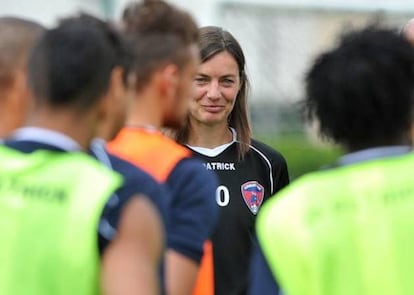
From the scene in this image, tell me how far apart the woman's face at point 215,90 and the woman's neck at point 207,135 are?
3cm

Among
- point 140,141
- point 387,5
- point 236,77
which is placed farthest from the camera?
point 387,5

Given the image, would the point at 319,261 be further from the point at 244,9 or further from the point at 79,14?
the point at 244,9

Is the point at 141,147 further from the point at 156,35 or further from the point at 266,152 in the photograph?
the point at 266,152

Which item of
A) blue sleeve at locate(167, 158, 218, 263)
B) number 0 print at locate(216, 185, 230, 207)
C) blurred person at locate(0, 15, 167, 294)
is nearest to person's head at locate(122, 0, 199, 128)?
blue sleeve at locate(167, 158, 218, 263)

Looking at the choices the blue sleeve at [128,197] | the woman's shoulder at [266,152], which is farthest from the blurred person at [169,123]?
the woman's shoulder at [266,152]

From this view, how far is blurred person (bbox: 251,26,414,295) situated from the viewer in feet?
12.0

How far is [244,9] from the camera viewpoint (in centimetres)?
1563

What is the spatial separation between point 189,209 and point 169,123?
12.5 inches

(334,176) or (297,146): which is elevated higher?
(334,176)

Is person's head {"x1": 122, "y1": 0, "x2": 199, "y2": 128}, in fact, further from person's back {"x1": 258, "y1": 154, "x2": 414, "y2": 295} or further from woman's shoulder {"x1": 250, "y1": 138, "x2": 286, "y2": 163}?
woman's shoulder {"x1": 250, "y1": 138, "x2": 286, "y2": 163}

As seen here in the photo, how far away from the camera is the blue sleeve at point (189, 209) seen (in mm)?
4469

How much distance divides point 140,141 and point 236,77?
2161 millimetres

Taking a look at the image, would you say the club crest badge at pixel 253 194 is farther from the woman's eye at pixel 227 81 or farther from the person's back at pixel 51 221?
the person's back at pixel 51 221

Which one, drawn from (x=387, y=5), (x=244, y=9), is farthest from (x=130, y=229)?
(x=387, y=5)
